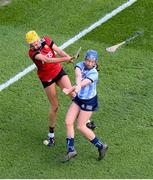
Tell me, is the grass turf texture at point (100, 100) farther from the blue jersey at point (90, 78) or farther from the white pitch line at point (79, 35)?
the blue jersey at point (90, 78)

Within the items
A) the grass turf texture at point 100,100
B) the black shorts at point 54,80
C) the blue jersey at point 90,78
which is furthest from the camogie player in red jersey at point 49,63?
the grass turf texture at point 100,100

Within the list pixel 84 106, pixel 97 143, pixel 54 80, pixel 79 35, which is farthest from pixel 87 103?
pixel 79 35

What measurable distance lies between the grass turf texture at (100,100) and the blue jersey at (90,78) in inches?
42.5

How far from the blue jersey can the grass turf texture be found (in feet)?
3.54

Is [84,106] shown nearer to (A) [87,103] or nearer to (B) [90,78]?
(A) [87,103]

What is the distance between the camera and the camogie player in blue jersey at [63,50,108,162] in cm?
841

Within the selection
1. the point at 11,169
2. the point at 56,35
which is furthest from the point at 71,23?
the point at 11,169

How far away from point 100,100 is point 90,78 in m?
2.05

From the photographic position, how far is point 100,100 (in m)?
10.4

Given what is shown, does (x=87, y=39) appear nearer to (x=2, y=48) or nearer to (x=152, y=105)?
(x=2, y=48)

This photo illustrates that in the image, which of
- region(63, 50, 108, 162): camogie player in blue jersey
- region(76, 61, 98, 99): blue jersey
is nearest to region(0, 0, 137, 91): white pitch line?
region(63, 50, 108, 162): camogie player in blue jersey

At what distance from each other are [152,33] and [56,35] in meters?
2.21

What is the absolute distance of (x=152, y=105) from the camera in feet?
33.1

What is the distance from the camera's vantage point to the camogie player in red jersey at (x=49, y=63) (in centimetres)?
862
